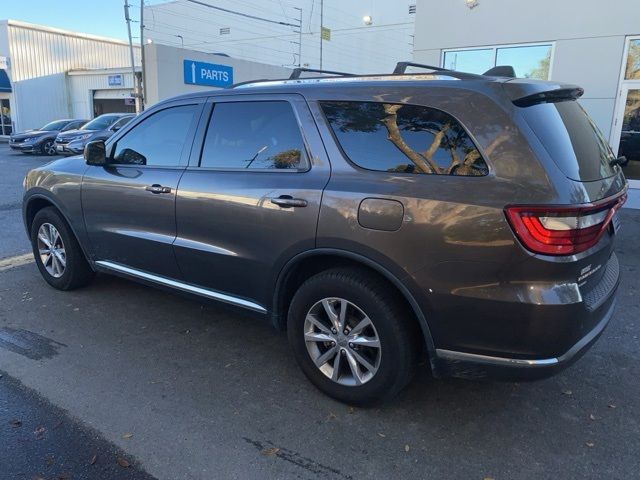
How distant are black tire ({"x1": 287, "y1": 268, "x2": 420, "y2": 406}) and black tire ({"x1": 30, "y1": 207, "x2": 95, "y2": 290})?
2.65 metres

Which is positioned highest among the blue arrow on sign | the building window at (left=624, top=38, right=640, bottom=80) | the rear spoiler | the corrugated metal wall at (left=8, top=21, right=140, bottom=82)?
the corrugated metal wall at (left=8, top=21, right=140, bottom=82)

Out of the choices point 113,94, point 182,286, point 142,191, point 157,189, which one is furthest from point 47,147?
point 182,286

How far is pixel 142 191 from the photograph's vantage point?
3.85 m

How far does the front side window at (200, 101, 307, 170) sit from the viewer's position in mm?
3164

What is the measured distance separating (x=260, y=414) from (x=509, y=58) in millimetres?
9482

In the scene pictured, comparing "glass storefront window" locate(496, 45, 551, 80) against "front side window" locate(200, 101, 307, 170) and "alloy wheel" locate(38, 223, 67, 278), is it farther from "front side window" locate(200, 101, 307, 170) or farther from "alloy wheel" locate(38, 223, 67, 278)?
"alloy wheel" locate(38, 223, 67, 278)

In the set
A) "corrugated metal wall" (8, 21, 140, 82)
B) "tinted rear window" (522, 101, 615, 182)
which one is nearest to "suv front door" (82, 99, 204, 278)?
"tinted rear window" (522, 101, 615, 182)

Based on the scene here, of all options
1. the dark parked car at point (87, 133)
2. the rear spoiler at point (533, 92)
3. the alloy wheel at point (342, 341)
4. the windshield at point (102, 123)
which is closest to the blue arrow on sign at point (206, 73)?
the dark parked car at point (87, 133)

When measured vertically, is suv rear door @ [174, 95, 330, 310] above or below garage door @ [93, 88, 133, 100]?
below

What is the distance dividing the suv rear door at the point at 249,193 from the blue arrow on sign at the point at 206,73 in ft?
45.7

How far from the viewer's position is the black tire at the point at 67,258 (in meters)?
4.64

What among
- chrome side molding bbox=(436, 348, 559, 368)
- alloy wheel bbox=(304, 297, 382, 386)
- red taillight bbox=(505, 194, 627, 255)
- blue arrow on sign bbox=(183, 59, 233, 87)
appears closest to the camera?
red taillight bbox=(505, 194, 627, 255)

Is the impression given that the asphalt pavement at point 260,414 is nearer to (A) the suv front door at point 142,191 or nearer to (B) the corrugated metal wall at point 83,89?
(A) the suv front door at point 142,191

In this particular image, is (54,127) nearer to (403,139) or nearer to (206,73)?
(206,73)
